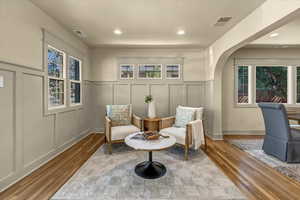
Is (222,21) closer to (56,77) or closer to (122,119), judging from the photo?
(122,119)

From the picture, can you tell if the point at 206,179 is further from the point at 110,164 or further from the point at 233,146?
the point at 233,146

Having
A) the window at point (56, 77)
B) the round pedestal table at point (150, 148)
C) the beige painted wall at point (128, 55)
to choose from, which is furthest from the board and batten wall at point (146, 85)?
the round pedestal table at point (150, 148)

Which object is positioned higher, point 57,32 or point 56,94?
point 57,32

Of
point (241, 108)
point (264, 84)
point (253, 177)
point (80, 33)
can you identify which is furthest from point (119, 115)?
point (264, 84)

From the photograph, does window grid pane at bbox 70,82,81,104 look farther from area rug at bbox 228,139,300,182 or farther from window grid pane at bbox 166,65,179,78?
area rug at bbox 228,139,300,182

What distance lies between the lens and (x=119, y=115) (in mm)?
3455

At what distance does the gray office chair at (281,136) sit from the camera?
2.47m

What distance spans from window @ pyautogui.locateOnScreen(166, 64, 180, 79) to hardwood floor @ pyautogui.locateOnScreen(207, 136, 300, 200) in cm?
224

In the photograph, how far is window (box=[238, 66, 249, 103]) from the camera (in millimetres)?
4367

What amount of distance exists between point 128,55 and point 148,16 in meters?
1.89

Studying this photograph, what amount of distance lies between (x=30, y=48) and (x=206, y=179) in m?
3.16

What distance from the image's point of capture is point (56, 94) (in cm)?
301

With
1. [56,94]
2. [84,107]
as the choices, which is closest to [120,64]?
[84,107]

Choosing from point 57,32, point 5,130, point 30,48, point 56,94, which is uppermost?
point 57,32
